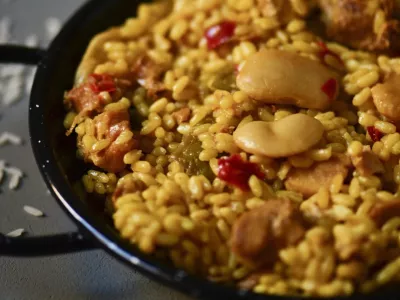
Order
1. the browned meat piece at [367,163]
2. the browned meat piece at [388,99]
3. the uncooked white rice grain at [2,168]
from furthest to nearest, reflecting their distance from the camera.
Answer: the uncooked white rice grain at [2,168]
the browned meat piece at [388,99]
the browned meat piece at [367,163]

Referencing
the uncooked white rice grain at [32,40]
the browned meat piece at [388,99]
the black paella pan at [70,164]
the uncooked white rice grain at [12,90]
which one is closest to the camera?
the black paella pan at [70,164]

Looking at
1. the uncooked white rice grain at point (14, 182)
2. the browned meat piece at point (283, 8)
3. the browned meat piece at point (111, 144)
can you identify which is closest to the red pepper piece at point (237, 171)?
the browned meat piece at point (111, 144)

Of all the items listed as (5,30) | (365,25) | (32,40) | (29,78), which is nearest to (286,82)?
(365,25)

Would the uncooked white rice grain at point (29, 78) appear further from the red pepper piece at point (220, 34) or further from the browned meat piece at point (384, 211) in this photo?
the browned meat piece at point (384, 211)

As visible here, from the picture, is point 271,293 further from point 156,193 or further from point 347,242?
point 156,193

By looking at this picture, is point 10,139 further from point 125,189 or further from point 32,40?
point 125,189
